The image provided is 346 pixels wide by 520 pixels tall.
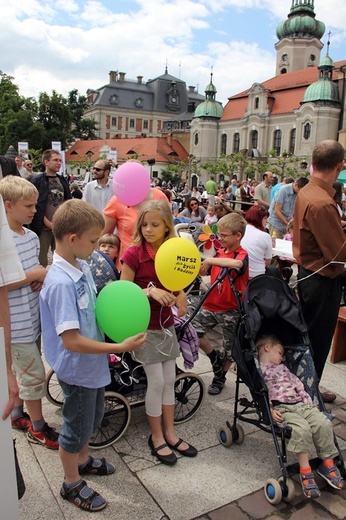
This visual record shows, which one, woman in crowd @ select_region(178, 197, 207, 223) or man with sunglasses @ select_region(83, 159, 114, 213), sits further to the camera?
woman in crowd @ select_region(178, 197, 207, 223)

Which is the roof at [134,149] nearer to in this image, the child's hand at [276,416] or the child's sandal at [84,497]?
the child's hand at [276,416]

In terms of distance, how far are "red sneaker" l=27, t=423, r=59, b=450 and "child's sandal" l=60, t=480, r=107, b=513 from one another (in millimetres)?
501

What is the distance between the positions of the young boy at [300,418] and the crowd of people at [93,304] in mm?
14

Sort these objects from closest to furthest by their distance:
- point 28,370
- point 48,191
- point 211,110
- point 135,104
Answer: point 28,370 < point 48,191 < point 211,110 < point 135,104

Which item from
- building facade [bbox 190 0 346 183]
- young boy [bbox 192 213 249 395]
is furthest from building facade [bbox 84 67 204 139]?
young boy [bbox 192 213 249 395]

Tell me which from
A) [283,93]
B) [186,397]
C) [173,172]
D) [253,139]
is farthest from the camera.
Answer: [173,172]

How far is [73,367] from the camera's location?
2.21 m

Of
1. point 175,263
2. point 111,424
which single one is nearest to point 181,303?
point 175,263

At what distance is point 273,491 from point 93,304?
1.55 meters

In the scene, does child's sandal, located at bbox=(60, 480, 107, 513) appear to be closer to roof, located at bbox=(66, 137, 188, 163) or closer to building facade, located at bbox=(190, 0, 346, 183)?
building facade, located at bbox=(190, 0, 346, 183)

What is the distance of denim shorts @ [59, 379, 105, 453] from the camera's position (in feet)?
7.41

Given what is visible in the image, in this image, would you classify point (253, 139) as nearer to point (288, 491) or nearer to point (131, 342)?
point (288, 491)

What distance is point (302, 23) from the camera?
238ft

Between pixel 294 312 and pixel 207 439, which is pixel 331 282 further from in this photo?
pixel 207 439
